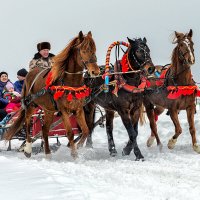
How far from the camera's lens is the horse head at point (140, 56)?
7703 millimetres

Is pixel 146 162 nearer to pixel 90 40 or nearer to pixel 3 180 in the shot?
pixel 90 40

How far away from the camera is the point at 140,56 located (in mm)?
7824

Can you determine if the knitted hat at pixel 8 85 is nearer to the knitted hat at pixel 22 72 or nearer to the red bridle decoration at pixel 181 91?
the knitted hat at pixel 22 72

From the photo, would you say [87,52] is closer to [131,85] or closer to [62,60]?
[62,60]

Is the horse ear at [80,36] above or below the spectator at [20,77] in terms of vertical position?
above

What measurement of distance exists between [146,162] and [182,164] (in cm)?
63

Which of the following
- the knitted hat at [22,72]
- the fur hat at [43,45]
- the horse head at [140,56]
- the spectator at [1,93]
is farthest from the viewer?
the knitted hat at [22,72]

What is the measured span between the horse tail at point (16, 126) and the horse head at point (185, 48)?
144 inches

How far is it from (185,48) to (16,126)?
4.02m

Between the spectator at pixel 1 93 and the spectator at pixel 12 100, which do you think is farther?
the spectator at pixel 12 100

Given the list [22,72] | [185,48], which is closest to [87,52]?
[185,48]

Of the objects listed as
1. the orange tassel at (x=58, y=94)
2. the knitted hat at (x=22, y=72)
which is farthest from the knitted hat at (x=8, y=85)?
the orange tassel at (x=58, y=94)

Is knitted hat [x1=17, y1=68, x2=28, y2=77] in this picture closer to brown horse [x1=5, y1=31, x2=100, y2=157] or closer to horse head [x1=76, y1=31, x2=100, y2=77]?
brown horse [x1=5, y1=31, x2=100, y2=157]

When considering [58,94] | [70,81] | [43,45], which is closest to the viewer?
[58,94]
